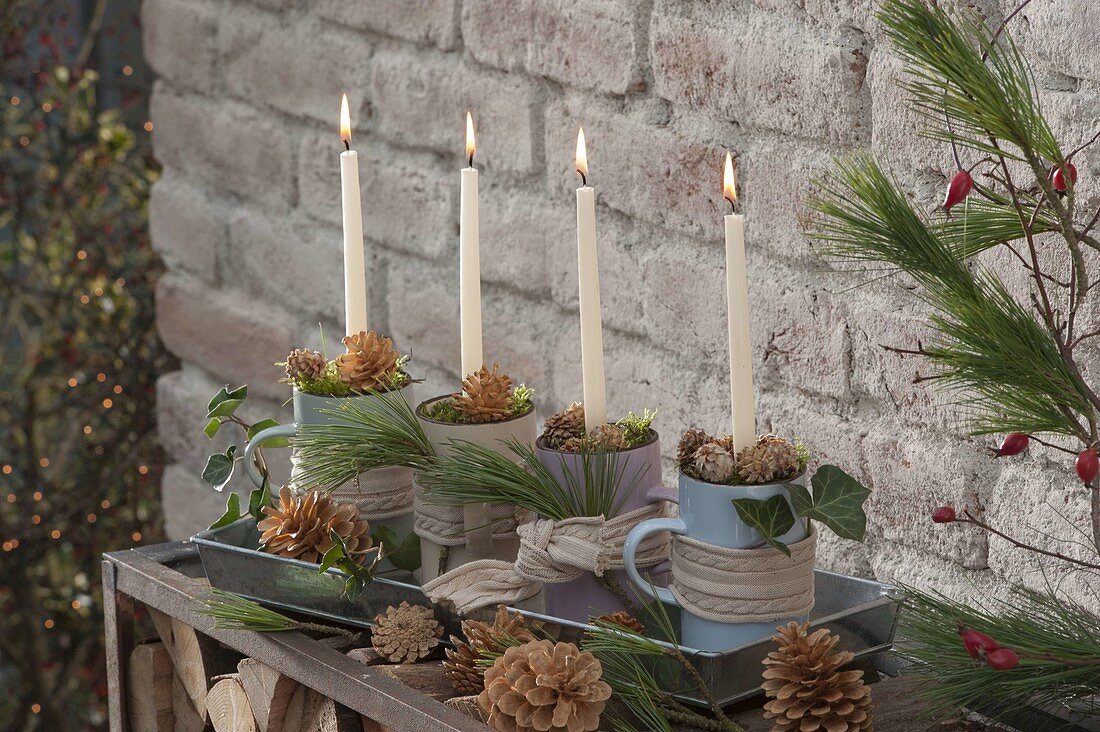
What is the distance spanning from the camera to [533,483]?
780 mm

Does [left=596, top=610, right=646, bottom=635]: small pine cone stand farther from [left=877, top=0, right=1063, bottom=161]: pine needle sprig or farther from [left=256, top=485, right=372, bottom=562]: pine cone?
[left=877, top=0, right=1063, bottom=161]: pine needle sprig

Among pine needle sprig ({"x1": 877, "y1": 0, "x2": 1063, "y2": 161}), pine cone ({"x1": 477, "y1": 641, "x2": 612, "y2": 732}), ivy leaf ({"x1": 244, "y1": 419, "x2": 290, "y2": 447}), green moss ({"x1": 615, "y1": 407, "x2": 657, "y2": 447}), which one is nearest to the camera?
pine needle sprig ({"x1": 877, "y1": 0, "x2": 1063, "y2": 161})

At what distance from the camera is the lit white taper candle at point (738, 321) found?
69 cm

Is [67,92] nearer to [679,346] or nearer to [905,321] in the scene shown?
[679,346]

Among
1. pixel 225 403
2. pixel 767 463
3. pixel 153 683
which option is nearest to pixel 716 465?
pixel 767 463

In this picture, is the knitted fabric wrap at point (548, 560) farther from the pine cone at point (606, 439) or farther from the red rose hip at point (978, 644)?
the red rose hip at point (978, 644)

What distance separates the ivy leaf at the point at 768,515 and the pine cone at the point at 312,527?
0.27m

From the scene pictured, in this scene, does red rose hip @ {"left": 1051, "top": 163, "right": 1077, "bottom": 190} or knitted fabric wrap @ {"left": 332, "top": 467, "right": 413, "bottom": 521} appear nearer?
red rose hip @ {"left": 1051, "top": 163, "right": 1077, "bottom": 190}

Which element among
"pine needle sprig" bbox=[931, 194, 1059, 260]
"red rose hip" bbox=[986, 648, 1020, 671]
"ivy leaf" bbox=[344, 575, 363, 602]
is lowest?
"ivy leaf" bbox=[344, 575, 363, 602]

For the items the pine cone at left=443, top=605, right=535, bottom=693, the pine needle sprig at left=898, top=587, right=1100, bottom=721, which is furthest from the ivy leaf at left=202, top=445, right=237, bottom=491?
the pine needle sprig at left=898, top=587, right=1100, bottom=721

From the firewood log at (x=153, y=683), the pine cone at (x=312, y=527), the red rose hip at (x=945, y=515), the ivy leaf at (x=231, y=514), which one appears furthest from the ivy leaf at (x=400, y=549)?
the red rose hip at (x=945, y=515)

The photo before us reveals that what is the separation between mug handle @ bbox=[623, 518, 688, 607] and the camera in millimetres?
731

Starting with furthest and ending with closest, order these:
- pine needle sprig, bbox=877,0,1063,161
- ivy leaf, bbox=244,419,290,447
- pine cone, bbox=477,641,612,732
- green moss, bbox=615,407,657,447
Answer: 1. ivy leaf, bbox=244,419,290,447
2. green moss, bbox=615,407,657,447
3. pine cone, bbox=477,641,612,732
4. pine needle sprig, bbox=877,0,1063,161

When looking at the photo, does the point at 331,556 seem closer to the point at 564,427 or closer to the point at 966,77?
the point at 564,427
